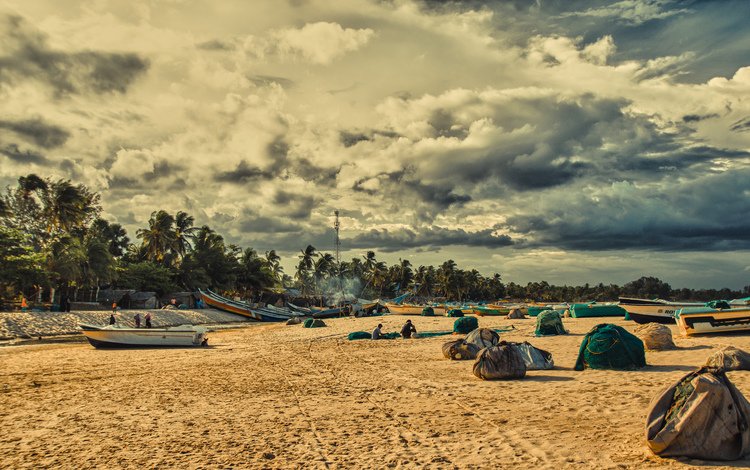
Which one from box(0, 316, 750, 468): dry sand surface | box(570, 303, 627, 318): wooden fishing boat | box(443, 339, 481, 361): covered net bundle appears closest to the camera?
box(0, 316, 750, 468): dry sand surface

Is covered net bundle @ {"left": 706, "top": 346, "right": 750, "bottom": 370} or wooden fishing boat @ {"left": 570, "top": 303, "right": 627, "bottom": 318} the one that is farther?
wooden fishing boat @ {"left": 570, "top": 303, "right": 627, "bottom": 318}

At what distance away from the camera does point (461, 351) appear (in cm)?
Result: 1752

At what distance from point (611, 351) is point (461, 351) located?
5.38 m

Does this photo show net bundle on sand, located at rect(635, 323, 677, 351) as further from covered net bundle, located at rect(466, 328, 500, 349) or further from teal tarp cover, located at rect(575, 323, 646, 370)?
covered net bundle, located at rect(466, 328, 500, 349)

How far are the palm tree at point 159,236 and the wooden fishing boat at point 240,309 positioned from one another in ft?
51.7

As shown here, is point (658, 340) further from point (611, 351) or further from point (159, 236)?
point (159, 236)

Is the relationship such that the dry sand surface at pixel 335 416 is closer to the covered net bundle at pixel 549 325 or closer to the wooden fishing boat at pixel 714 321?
the wooden fishing boat at pixel 714 321

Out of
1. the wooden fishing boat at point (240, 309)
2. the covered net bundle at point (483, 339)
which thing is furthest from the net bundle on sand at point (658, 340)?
the wooden fishing boat at point (240, 309)

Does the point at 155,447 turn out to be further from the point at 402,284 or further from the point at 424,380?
the point at 402,284

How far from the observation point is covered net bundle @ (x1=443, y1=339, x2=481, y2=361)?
57.3 feet

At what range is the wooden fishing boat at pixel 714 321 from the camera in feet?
67.4

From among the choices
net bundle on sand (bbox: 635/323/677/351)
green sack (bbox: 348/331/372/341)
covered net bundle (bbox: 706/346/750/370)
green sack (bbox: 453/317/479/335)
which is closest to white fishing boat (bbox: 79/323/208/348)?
green sack (bbox: 348/331/372/341)

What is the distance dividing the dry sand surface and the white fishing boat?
24.9 ft

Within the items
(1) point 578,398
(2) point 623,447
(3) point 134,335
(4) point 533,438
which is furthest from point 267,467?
(3) point 134,335
